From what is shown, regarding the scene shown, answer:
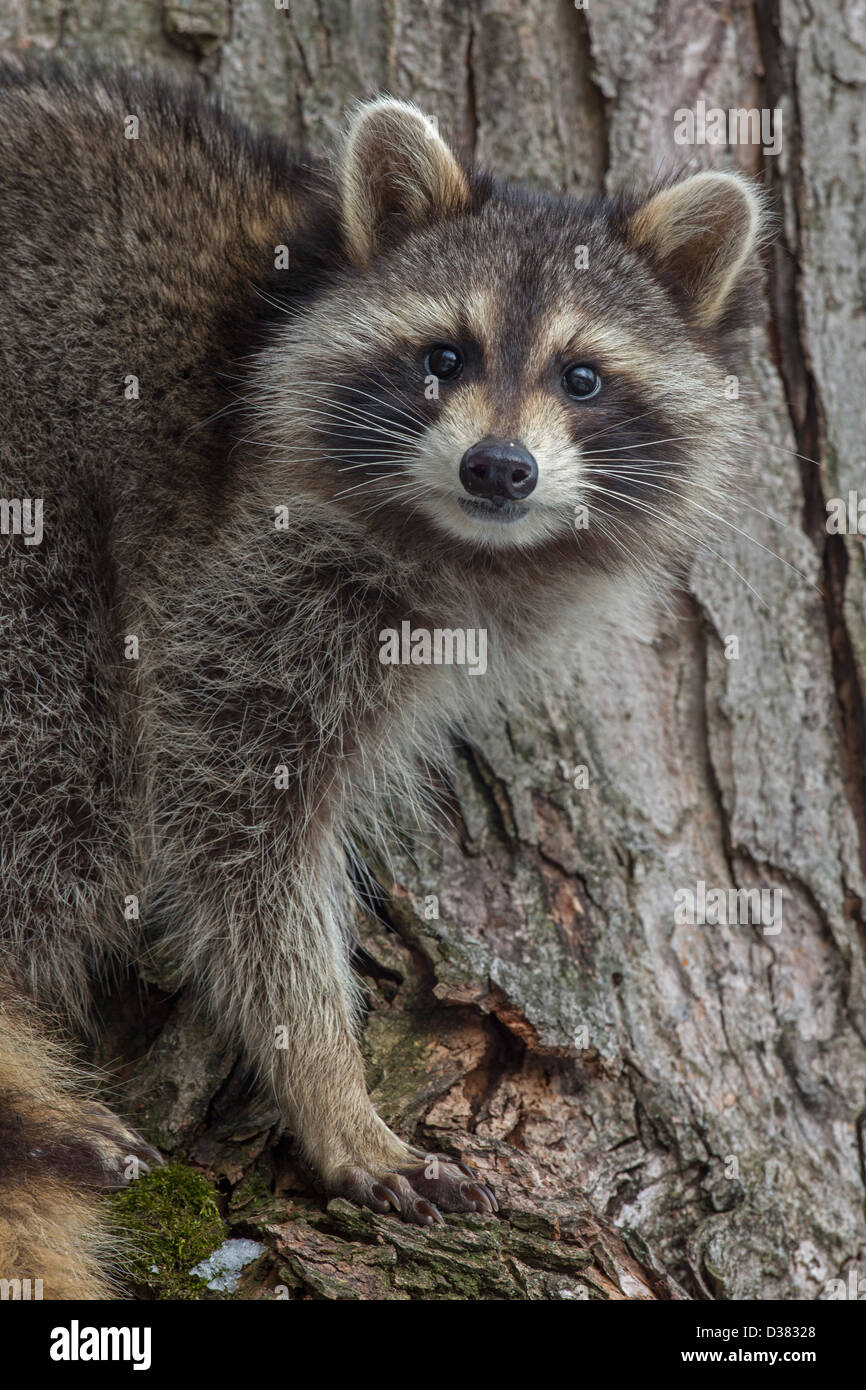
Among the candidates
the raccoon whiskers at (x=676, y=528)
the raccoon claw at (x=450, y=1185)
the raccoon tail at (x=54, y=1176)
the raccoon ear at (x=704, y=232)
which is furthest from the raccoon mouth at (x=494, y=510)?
the raccoon tail at (x=54, y=1176)

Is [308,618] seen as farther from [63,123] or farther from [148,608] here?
[63,123]

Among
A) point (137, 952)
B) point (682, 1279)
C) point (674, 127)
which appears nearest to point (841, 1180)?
point (682, 1279)

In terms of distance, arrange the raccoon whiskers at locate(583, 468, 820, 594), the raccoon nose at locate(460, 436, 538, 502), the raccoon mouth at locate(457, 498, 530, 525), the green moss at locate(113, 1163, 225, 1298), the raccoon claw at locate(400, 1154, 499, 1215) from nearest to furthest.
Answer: the green moss at locate(113, 1163, 225, 1298) → the raccoon claw at locate(400, 1154, 499, 1215) → the raccoon nose at locate(460, 436, 538, 502) → the raccoon mouth at locate(457, 498, 530, 525) → the raccoon whiskers at locate(583, 468, 820, 594)

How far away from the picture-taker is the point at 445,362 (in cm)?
364

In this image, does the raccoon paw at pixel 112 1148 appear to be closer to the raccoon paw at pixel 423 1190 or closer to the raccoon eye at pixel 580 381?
the raccoon paw at pixel 423 1190

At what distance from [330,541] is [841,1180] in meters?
2.41

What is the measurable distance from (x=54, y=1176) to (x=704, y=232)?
128 inches

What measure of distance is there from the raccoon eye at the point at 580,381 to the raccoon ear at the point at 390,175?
663 millimetres

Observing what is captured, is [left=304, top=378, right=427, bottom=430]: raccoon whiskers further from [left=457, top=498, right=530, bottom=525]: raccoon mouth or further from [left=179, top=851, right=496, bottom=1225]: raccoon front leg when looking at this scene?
[left=179, top=851, right=496, bottom=1225]: raccoon front leg

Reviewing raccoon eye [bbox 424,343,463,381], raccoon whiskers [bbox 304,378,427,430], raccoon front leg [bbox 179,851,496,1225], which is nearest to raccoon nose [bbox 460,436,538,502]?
raccoon whiskers [bbox 304,378,427,430]

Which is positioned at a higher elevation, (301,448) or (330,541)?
(301,448)

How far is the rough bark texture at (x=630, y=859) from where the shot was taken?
3.32 m

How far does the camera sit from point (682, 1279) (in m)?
3.28

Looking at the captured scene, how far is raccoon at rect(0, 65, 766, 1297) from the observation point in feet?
11.9
